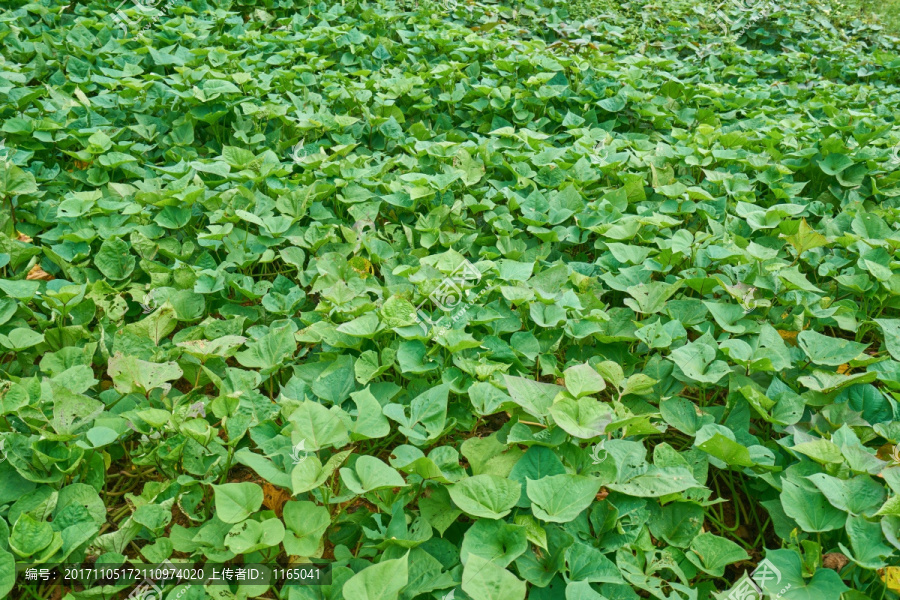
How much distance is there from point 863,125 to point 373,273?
2.58 meters

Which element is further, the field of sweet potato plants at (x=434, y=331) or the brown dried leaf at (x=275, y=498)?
the brown dried leaf at (x=275, y=498)

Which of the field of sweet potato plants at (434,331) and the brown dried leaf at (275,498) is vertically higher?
the field of sweet potato plants at (434,331)

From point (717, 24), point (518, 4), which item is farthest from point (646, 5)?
point (518, 4)

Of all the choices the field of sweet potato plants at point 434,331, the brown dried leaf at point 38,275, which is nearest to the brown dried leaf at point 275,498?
the field of sweet potato plants at point 434,331

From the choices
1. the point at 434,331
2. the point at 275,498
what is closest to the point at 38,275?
the point at 275,498

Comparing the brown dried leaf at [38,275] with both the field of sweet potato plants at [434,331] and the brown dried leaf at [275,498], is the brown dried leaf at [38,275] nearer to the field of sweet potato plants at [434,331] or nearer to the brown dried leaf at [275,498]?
the field of sweet potato plants at [434,331]

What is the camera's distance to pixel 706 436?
5.28 ft

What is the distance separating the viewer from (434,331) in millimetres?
1867

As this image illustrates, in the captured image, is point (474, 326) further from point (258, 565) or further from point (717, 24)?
point (717, 24)

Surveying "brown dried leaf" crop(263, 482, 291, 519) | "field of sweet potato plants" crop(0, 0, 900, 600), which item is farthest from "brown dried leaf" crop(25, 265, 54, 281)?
"brown dried leaf" crop(263, 482, 291, 519)

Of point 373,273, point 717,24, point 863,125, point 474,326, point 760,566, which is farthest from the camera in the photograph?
point 717,24

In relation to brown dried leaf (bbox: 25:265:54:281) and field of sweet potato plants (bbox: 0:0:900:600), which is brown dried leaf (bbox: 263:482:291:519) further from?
brown dried leaf (bbox: 25:265:54:281)

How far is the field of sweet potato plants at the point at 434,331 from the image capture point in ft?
4.68

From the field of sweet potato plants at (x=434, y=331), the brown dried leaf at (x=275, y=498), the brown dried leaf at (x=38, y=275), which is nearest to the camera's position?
the field of sweet potato plants at (x=434, y=331)
